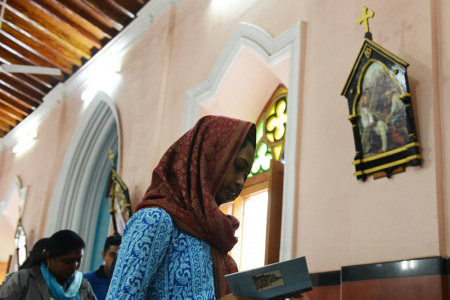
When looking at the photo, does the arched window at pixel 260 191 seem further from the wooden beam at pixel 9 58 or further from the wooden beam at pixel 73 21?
the wooden beam at pixel 9 58

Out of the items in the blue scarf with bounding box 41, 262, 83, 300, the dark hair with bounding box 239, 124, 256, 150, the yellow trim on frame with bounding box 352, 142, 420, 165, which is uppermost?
the yellow trim on frame with bounding box 352, 142, 420, 165

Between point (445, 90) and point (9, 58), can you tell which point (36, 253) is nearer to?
point (445, 90)

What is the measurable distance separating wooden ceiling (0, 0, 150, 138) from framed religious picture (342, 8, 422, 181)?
16.8ft

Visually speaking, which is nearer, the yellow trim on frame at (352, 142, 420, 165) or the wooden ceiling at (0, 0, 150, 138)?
the yellow trim on frame at (352, 142, 420, 165)

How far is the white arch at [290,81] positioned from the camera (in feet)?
15.4

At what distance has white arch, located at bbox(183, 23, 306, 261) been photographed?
4688 millimetres

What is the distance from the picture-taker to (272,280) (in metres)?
1.74

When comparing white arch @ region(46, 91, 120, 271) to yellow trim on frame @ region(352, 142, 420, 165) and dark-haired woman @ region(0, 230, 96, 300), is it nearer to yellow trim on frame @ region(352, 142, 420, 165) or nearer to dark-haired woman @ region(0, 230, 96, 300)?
dark-haired woman @ region(0, 230, 96, 300)

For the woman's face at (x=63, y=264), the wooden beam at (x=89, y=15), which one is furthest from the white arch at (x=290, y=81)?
the wooden beam at (x=89, y=15)

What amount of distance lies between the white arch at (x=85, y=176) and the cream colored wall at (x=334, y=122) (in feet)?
8.25

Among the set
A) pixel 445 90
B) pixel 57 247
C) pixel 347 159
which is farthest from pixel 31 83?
pixel 445 90

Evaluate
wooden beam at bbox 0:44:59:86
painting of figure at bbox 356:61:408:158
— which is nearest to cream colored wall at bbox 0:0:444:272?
painting of figure at bbox 356:61:408:158

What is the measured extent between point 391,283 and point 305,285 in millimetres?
1950

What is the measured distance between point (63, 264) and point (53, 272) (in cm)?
9
